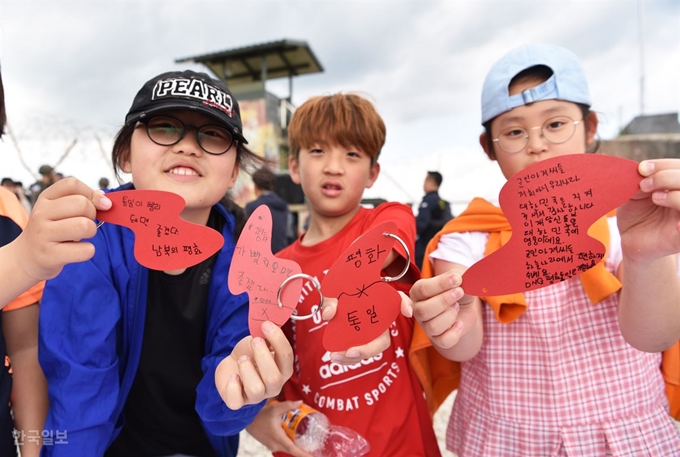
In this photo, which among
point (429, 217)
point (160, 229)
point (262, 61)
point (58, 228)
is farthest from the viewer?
point (262, 61)

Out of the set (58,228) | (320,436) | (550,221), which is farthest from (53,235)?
(550,221)

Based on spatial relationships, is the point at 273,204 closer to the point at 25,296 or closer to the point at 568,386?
the point at 25,296

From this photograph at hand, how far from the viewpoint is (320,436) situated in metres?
1.14

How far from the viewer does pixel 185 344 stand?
3.60 ft

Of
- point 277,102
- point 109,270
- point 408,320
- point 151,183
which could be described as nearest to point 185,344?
point 109,270

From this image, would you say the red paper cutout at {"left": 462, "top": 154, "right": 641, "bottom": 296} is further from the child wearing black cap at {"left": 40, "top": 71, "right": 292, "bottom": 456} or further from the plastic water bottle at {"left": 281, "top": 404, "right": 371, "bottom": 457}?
the plastic water bottle at {"left": 281, "top": 404, "right": 371, "bottom": 457}

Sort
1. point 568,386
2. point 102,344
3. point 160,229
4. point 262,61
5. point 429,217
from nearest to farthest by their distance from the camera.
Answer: point 160,229
point 102,344
point 568,386
point 429,217
point 262,61

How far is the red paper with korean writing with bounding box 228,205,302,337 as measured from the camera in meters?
0.83

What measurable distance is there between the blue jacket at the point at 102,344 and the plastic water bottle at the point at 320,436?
19cm

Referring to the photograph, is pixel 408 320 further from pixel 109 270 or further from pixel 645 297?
pixel 109 270

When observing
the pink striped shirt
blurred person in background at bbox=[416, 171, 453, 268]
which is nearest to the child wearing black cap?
the pink striped shirt

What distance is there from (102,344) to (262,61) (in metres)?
13.2

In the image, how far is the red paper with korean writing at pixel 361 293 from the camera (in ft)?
2.64

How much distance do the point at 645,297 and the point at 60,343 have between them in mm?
1386
